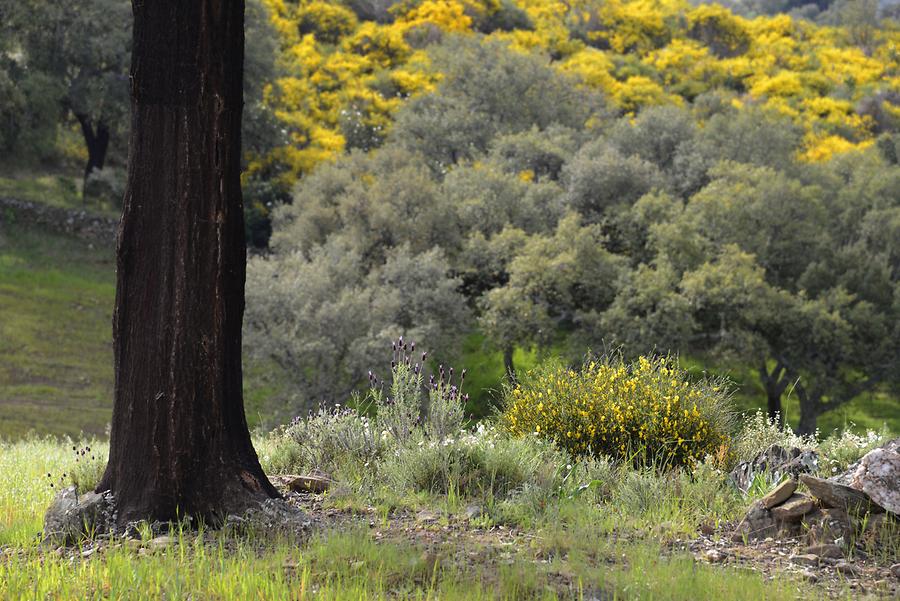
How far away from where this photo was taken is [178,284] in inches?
257

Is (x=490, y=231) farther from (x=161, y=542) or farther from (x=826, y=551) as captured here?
(x=161, y=542)

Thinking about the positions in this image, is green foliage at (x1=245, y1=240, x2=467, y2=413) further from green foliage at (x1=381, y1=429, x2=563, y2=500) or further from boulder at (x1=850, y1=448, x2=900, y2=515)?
boulder at (x1=850, y1=448, x2=900, y2=515)

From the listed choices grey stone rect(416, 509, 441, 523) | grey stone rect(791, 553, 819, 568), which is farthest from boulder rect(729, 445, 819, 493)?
grey stone rect(416, 509, 441, 523)

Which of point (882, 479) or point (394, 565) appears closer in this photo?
point (394, 565)

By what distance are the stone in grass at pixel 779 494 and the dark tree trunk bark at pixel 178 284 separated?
359 centimetres

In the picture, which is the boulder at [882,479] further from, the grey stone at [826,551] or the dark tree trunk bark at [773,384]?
the dark tree trunk bark at [773,384]

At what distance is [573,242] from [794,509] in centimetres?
2478

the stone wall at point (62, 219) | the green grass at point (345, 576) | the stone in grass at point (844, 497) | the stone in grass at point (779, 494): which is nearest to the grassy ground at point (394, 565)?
the green grass at point (345, 576)

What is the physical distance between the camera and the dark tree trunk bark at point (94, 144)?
1634 inches

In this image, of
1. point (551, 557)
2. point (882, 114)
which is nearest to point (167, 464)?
point (551, 557)

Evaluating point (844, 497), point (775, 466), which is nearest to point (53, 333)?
point (775, 466)

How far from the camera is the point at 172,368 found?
6.48 metres

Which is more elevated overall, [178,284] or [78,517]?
[178,284]

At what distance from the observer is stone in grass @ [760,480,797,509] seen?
692 centimetres
